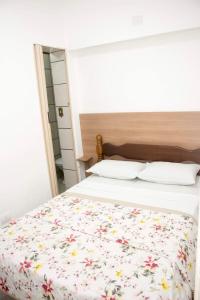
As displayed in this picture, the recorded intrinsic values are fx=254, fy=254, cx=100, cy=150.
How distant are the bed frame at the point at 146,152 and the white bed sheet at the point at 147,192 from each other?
31 cm

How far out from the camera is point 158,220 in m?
2.02

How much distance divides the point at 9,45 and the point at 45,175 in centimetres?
152

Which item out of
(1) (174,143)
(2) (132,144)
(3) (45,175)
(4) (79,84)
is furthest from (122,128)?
(3) (45,175)

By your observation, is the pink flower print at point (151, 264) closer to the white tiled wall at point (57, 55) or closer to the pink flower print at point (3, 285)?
the pink flower print at point (3, 285)

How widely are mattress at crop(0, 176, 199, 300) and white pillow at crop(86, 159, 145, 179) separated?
354 millimetres

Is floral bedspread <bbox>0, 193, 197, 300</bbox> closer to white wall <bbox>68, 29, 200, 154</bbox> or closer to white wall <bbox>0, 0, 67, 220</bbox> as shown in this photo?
white wall <bbox>0, 0, 67, 220</bbox>

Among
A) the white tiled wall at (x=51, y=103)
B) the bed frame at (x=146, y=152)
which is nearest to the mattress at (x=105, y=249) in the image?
the bed frame at (x=146, y=152)

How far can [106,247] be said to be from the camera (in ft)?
5.72

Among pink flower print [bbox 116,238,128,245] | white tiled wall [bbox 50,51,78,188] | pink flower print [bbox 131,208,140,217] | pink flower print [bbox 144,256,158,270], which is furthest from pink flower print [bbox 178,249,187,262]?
white tiled wall [bbox 50,51,78,188]

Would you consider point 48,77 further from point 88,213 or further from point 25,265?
point 25,265

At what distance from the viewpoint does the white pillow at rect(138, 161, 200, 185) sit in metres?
2.53

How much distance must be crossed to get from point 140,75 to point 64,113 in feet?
3.97

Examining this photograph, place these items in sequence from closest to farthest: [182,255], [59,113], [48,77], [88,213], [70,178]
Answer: [182,255], [88,213], [59,113], [70,178], [48,77]

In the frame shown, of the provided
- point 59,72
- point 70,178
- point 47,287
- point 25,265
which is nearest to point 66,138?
point 70,178
